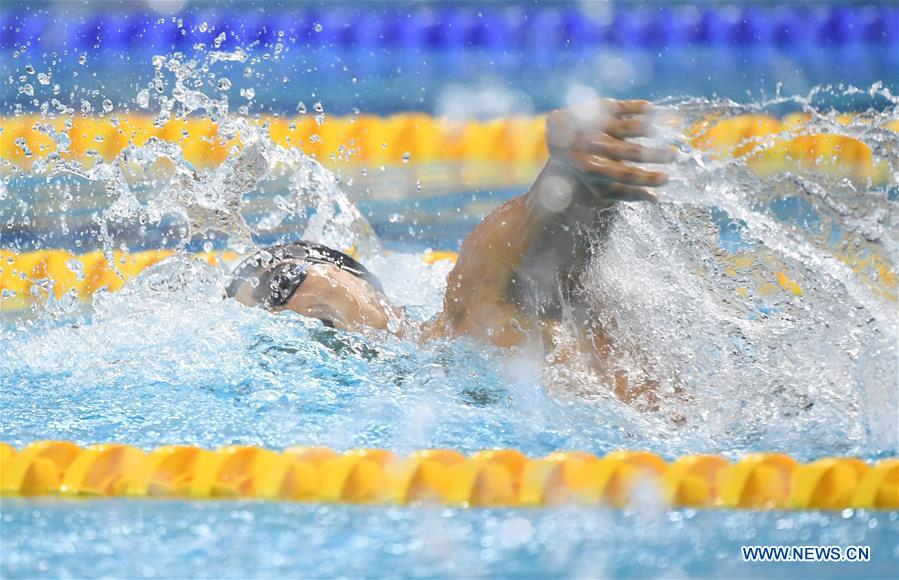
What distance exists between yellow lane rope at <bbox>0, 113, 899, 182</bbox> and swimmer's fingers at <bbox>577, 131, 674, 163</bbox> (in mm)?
2332

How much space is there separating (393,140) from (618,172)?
8.28 feet

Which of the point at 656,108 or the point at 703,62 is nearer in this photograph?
the point at 656,108

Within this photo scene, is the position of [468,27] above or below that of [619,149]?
above

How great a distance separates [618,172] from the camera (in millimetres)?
1489

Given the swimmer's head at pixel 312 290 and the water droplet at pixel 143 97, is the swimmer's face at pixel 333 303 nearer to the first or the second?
the swimmer's head at pixel 312 290

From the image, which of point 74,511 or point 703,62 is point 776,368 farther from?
point 703,62

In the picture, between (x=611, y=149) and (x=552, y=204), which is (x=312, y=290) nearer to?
(x=552, y=204)

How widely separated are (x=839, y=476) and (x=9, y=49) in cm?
428

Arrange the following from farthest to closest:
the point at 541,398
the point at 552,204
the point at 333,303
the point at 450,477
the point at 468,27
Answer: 1. the point at 468,27
2. the point at 333,303
3. the point at 541,398
4. the point at 552,204
5. the point at 450,477

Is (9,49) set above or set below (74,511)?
above

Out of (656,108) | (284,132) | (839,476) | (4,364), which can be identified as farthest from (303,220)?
(839,476)

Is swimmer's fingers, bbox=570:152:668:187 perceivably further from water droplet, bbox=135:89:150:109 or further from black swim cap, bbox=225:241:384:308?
water droplet, bbox=135:89:150:109

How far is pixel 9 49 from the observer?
4746 mm

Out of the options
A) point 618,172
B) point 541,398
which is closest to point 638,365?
point 541,398
